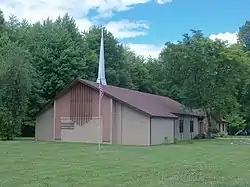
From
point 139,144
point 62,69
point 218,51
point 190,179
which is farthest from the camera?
point 62,69

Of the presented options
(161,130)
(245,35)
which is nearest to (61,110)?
(161,130)

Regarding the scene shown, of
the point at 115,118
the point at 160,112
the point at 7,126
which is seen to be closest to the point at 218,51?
the point at 160,112

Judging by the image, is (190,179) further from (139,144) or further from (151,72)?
(151,72)

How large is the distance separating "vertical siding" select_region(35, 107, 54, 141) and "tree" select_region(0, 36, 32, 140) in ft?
5.90

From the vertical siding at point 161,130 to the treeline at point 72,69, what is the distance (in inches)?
312

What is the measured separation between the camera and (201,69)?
4612 cm

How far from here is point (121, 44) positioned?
223 feet

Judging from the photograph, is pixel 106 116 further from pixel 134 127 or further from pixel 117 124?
pixel 134 127

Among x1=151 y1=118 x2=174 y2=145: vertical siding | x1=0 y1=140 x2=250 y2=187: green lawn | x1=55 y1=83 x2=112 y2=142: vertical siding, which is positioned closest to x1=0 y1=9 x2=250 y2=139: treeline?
x1=55 y1=83 x2=112 y2=142: vertical siding

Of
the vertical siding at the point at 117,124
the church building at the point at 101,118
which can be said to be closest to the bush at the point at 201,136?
the church building at the point at 101,118

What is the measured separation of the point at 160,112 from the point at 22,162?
21.8 m

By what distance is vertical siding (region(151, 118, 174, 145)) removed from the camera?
3612 centimetres

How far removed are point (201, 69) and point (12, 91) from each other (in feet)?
63.2

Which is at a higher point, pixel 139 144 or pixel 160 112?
pixel 160 112
